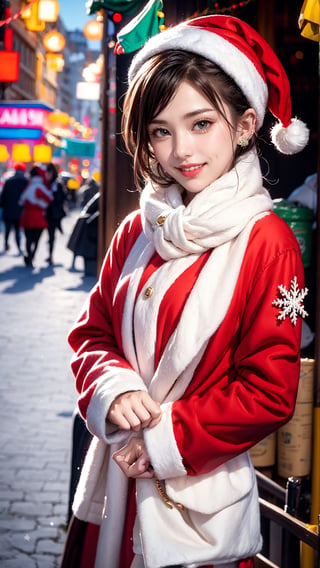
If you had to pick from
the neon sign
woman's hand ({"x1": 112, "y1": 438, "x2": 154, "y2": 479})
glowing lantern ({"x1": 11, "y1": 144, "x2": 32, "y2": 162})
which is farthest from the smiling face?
glowing lantern ({"x1": 11, "y1": 144, "x2": 32, "y2": 162})

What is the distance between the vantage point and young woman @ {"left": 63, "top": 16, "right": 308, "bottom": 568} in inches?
67.7

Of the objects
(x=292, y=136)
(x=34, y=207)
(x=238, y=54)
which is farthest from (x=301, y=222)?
(x=34, y=207)

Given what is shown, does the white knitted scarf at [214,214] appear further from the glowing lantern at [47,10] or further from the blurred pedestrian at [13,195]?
the blurred pedestrian at [13,195]

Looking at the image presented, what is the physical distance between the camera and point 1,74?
10.5 metres

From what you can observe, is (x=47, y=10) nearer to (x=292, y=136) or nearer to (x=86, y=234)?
(x=86, y=234)

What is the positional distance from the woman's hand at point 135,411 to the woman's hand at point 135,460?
56mm

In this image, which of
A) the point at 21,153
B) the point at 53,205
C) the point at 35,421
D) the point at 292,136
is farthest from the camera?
the point at 21,153

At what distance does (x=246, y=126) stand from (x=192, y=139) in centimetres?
19

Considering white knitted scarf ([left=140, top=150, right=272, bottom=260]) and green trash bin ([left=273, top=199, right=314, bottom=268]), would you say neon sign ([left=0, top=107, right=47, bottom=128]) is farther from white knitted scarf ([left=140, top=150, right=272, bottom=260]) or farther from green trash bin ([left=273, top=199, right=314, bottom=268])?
white knitted scarf ([left=140, top=150, right=272, bottom=260])

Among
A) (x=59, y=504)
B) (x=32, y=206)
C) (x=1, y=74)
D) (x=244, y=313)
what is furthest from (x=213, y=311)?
(x=32, y=206)

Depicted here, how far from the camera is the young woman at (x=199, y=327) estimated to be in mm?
1720

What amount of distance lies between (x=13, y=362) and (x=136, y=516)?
560 cm

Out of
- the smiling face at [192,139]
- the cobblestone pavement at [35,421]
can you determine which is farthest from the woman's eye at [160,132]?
the cobblestone pavement at [35,421]

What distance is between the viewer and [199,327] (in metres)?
1.77
